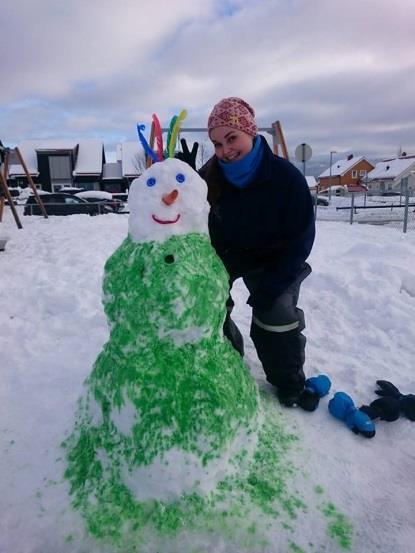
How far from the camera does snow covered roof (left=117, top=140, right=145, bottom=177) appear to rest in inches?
1217

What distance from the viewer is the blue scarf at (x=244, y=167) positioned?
2.20 meters

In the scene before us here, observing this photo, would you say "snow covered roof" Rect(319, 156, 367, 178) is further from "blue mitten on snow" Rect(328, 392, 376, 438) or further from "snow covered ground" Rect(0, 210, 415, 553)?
"blue mitten on snow" Rect(328, 392, 376, 438)

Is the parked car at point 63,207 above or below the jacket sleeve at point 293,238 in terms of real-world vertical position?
below

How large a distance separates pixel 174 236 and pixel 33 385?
1.50 m

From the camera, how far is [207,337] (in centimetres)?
179

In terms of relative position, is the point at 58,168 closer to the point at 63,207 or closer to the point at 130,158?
the point at 130,158

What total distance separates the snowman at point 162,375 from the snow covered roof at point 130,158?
29.4 metres

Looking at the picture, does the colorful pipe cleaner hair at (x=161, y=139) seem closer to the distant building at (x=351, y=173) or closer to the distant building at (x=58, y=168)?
the distant building at (x=58, y=168)

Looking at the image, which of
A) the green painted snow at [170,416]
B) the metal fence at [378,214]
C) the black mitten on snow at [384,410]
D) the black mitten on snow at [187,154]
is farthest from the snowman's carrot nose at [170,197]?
the metal fence at [378,214]

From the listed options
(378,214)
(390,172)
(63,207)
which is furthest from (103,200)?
(390,172)

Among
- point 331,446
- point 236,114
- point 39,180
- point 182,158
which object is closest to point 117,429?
point 331,446

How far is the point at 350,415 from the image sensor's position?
226 cm

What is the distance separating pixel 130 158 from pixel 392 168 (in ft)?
99.4

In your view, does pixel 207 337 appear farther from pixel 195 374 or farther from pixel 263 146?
pixel 263 146
